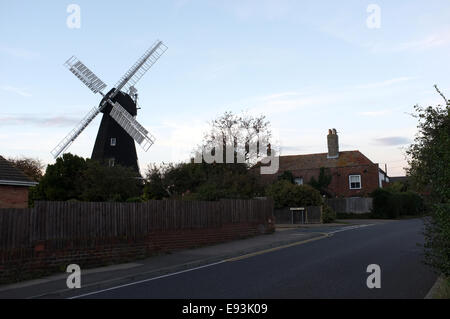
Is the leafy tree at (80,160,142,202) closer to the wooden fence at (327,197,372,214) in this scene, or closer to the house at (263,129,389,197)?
the house at (263,129,389,197)

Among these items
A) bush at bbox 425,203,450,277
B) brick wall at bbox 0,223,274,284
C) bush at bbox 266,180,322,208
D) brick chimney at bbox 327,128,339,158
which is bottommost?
brick wall at bbox 0,223,274,284

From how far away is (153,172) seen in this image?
37.9m

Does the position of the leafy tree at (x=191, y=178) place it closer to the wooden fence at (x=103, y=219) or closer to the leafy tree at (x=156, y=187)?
the leafy tree at (x=156, y=187)

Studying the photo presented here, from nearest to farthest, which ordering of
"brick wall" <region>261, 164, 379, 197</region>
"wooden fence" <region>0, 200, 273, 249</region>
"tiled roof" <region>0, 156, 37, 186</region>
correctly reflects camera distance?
"wooden fence" <region>0, 200, 273, 249</region> → "tiled roof" <region>0, 156, 37, 186</region> → "brick wall" <region>261, 164, 379, 197</region>

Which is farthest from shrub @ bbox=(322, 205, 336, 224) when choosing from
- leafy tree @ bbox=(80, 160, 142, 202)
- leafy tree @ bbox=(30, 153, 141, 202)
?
leafy tree @ bbox=(80, 160, 142, 202)

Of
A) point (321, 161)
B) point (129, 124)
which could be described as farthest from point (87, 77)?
point (321, 161)

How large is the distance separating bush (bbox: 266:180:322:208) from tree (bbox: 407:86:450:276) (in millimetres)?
27758

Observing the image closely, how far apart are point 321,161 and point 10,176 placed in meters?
40.5

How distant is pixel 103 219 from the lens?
14.1 meters

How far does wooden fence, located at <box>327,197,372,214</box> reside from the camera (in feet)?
148

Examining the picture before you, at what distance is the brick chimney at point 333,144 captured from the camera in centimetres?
5394
